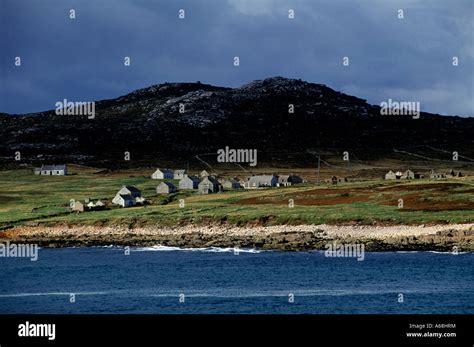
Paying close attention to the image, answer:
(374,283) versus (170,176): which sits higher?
(170,176)

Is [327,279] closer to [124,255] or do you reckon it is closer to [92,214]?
[124,255]

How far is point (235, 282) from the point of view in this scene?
55.2 meters

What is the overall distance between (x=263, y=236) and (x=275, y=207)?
1616 centimetres

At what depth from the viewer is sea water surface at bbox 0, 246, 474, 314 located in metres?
45.2

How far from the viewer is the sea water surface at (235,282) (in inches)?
1778

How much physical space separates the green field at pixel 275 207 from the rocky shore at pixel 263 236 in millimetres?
1994

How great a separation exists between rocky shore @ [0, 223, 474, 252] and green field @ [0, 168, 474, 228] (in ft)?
6.54

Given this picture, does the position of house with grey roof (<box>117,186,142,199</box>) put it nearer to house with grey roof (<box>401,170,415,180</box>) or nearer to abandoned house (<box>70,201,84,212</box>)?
abandoned house (<box>70,201,84,212</box>)

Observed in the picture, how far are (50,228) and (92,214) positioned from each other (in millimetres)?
9594

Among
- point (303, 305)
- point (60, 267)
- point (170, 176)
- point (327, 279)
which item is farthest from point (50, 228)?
point (170, 176)

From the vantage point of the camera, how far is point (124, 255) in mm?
72125

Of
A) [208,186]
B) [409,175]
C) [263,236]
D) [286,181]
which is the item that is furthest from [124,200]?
[409,175]

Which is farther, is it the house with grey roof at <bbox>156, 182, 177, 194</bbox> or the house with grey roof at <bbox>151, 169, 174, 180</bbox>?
the house with grey roof at <bbox>151, 169, 174, 180</bbox>

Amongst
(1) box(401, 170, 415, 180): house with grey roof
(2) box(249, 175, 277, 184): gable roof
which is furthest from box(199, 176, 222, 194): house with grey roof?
(1) box(401, 170, 415, 180): house with grey roof
